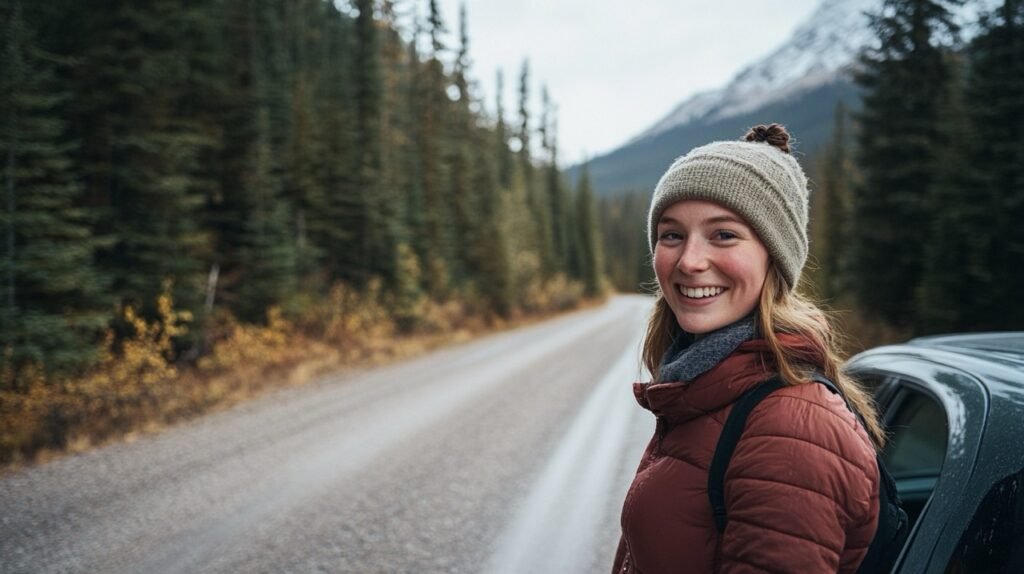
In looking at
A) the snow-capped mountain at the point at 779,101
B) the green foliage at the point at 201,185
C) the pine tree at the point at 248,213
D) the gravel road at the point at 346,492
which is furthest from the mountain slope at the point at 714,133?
the pine tree at the point at 248,213

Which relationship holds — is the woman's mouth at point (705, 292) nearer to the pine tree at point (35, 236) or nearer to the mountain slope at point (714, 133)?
the mountain slope at point (714, 133)

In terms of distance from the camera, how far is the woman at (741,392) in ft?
3.61

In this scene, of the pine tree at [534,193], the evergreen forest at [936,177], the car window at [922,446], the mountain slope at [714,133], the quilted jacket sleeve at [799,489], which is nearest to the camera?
the quilted jacket sleeve at [799,489]

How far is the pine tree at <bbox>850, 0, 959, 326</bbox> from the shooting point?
12.5 meters

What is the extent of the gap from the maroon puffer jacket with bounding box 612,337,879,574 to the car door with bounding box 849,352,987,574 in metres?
0.22

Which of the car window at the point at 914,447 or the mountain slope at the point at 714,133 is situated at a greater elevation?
the mountain slope at the point at 714,133

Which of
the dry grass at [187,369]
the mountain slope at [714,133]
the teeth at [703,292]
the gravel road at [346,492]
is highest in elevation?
the mountain slope at [714,133]

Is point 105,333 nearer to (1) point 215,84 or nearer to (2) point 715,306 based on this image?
(1) point 215,84

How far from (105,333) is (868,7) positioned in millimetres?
17235

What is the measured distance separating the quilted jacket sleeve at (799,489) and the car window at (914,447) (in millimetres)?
370

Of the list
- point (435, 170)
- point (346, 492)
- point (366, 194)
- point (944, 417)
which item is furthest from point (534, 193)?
point (944, 417)

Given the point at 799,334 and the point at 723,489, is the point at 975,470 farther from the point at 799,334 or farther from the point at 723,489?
the point at 723,489

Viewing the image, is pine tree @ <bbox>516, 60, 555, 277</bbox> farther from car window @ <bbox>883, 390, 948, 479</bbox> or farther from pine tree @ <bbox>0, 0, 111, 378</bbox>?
car window @ <bbox>883, 390, 948, 479</bbox>

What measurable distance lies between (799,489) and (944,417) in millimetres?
1578
